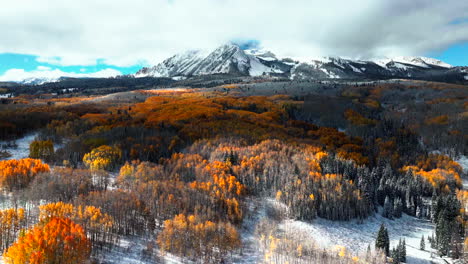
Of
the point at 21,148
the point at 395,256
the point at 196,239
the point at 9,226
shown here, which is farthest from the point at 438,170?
the point at 21,148

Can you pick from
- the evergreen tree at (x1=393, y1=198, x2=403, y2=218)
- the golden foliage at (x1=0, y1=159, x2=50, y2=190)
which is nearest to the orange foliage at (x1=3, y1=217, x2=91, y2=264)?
the golden foliage at (x1=0, y1=159, x2=50, y2=190)

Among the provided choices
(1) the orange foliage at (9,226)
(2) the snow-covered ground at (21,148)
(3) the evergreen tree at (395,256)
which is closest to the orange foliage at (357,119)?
(3) the evergreen tree at (395,256)

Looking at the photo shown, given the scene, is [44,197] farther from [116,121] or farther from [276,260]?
[116,121]

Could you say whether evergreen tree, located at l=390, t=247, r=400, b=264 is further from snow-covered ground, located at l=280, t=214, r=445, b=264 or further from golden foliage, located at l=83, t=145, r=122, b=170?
golden foliage, located at l=83, t=145, r=122, b=170

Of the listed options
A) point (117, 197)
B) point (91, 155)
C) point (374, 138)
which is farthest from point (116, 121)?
point (374, 138)

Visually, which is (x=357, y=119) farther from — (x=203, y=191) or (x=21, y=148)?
(x=21, y=148)

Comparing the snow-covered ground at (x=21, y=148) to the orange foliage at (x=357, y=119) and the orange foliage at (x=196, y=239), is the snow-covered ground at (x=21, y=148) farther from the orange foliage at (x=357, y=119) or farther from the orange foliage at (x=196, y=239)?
the orange foliage at (x=357, y=119)
